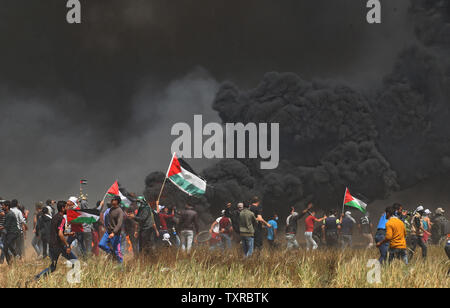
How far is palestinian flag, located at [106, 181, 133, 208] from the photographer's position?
16.2 meters

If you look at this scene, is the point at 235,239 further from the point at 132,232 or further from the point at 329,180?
the point at 329,180

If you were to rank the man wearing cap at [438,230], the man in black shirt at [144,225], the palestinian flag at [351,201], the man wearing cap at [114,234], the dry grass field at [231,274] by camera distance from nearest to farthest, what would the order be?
the dry grass field at [231,274] < the man wearing cap at [114,234] < the man in black shirt at [144,225] < the palestinian flag at [351,201] < the man wearing cap at [438,230]

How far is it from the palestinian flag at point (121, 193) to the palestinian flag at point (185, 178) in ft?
8.74

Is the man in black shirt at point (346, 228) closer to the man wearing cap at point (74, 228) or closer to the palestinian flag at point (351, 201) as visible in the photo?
the palestinian flag at point (351, 201)

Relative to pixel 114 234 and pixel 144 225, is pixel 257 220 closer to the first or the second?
pixel 144 225

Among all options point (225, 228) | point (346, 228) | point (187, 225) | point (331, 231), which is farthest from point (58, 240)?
point (346, 228)

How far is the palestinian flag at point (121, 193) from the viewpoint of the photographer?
53.0 feet

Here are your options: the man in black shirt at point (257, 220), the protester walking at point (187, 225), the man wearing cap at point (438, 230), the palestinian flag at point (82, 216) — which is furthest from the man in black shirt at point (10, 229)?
the man wearing cap at point (438, 230)

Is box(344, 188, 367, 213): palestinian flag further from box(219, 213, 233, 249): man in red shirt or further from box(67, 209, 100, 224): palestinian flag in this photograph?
box(67, 209, 100, 224): palestinian flag

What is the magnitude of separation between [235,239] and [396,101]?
29.1m

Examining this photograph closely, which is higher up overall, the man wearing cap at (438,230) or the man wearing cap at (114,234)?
the man wearing cap at (114,234)

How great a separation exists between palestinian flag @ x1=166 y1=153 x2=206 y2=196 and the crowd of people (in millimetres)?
908

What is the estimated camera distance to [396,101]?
4166cm
